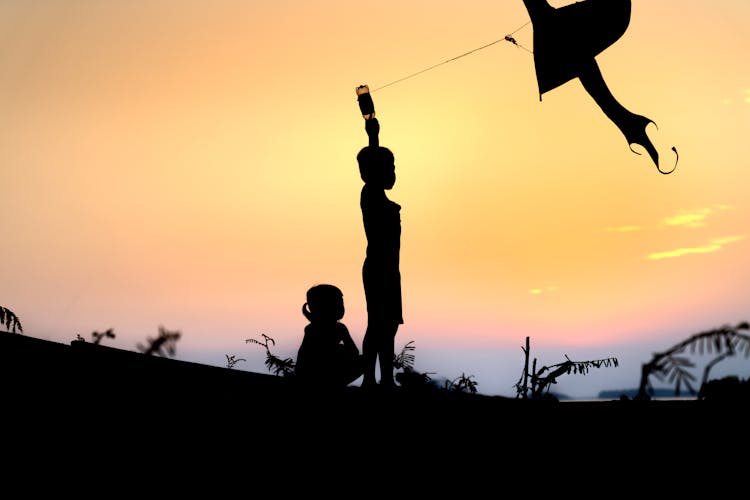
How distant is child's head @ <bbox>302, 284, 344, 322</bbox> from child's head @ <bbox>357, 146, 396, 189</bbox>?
1199mm

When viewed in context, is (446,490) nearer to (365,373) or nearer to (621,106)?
(365,373)

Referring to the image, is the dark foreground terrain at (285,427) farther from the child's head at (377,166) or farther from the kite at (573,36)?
the kite at (573,36)

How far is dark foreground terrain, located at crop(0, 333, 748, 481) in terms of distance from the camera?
13.8ft

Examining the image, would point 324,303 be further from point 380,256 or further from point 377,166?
point 377,166

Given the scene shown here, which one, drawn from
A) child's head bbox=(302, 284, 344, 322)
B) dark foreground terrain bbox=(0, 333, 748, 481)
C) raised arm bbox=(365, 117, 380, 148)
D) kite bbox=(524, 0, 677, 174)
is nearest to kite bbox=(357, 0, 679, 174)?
kite bbox=(524, 0, 677, 174)

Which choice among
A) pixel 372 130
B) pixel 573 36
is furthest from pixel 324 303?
pixel 573 36

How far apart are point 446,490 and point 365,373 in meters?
3.70

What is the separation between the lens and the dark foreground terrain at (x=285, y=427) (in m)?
4.20

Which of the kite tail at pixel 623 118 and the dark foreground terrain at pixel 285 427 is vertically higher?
the kite tail at pixel 623 118

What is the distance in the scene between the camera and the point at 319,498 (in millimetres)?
4129

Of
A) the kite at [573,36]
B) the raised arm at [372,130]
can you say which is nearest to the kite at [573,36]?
the kite at [573,36]

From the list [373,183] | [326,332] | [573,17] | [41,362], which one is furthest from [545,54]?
[41,362]

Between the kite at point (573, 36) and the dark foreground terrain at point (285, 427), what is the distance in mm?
A: 4943

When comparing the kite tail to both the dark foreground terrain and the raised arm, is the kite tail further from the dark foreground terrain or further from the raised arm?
the dark foreground terrain
